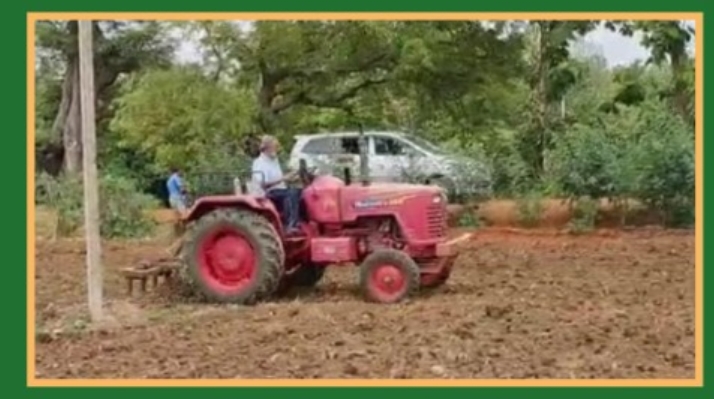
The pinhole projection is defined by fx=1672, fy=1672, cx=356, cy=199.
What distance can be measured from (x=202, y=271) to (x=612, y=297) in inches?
95.5

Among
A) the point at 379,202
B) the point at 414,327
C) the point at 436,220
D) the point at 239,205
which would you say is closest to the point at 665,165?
the point at 436,220

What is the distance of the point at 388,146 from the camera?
12289 millimetres

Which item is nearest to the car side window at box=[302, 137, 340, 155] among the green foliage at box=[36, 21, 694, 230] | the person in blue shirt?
the green foliage at box=[36, 21, 694, 230]

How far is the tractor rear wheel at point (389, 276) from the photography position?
9.79 m

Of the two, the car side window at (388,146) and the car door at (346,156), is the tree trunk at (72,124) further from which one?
the car side window at (388,146)

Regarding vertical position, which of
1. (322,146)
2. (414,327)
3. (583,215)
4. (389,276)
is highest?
(322,146)

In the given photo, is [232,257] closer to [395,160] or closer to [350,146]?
[350,146]

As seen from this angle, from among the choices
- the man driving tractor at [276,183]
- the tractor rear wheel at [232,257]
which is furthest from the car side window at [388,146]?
the tractor rear wheel at [232,257]

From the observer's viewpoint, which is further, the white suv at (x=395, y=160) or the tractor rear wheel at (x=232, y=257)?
the white suv at (x=395, y=160)

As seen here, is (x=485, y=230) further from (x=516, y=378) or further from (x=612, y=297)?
(x=516, y=378)

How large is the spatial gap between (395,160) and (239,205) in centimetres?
261

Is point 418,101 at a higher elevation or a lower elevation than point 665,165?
higher

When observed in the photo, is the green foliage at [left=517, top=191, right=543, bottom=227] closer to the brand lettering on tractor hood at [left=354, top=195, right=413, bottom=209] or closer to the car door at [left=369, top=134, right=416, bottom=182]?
the car door at [left=369, top=134, right=416, bottom=182]

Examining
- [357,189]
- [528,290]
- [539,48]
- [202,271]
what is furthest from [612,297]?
[539,48]
